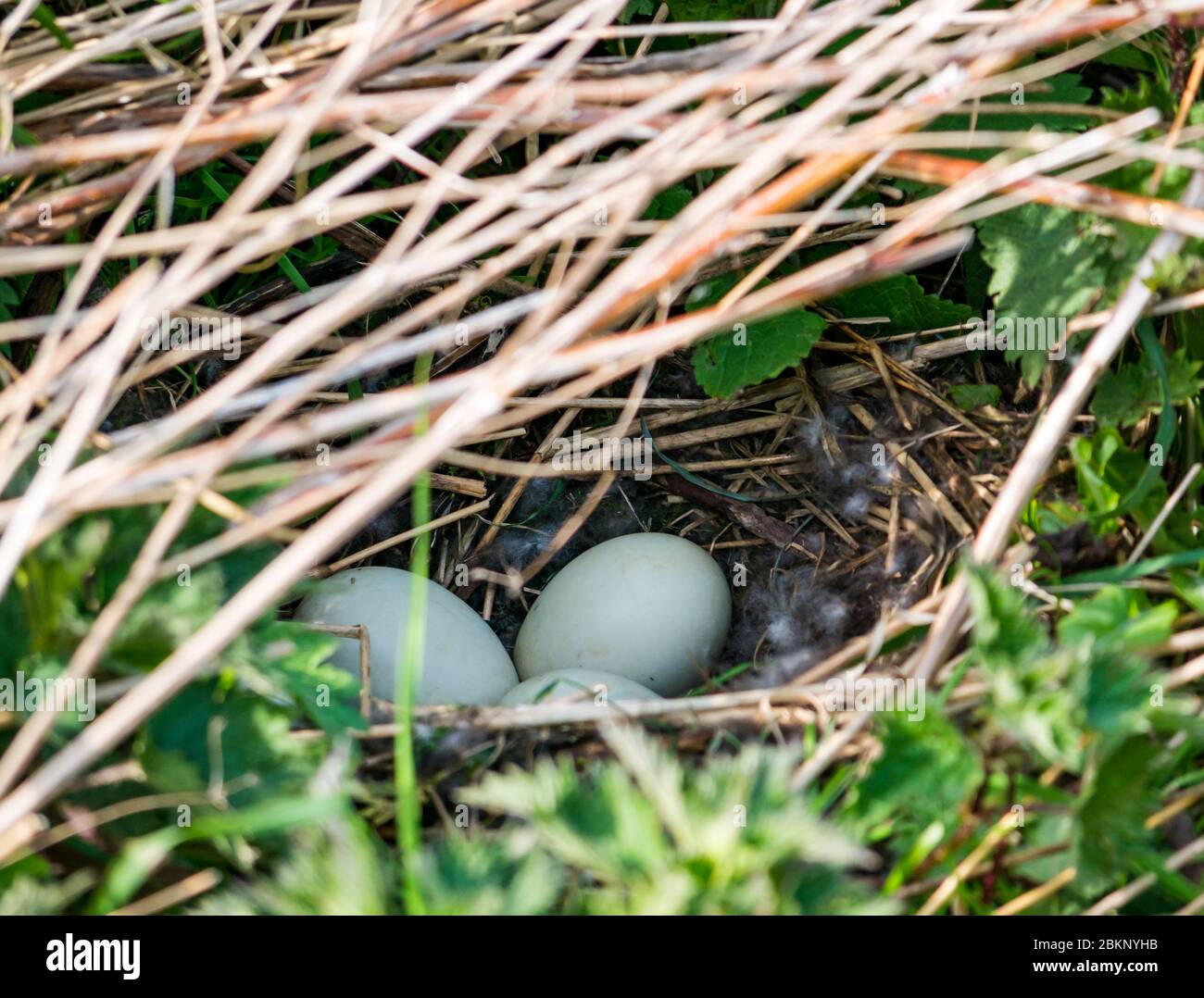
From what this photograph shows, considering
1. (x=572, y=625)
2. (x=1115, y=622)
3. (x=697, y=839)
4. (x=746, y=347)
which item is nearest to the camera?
(x=697, y=839)

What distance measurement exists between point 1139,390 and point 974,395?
0.30 m

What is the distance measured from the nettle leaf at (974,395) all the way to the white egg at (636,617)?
0.52 metres

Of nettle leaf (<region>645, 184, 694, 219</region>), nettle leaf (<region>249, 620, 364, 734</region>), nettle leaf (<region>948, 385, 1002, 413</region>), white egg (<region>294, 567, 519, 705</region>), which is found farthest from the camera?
nettle leaf (<region>645, 184, 694, 219</region>)

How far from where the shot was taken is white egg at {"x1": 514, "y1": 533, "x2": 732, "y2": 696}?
6.11 feet

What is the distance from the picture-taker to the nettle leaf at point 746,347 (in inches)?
76.9

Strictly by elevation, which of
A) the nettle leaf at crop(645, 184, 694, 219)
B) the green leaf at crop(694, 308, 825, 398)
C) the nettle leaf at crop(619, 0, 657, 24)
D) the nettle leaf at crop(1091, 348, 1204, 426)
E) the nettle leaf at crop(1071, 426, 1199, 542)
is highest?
the nettle leaf at crop(619, 0, 657, 24)

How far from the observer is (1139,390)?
1688 millimetres

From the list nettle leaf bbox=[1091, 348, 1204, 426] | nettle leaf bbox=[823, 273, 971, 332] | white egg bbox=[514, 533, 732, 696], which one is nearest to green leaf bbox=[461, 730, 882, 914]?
white egg bbox=[514, 533, 732, 696]

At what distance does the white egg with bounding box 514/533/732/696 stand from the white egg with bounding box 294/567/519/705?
0.10 meters

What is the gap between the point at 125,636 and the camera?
1190 millimetres

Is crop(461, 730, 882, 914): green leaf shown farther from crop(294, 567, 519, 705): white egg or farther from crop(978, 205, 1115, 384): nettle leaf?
crop(978, 205, 1115, 384): nettle leaf

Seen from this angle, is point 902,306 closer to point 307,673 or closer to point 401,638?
point 401,638

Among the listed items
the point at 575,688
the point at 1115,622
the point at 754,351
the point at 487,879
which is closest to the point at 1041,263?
the point at 754,351
